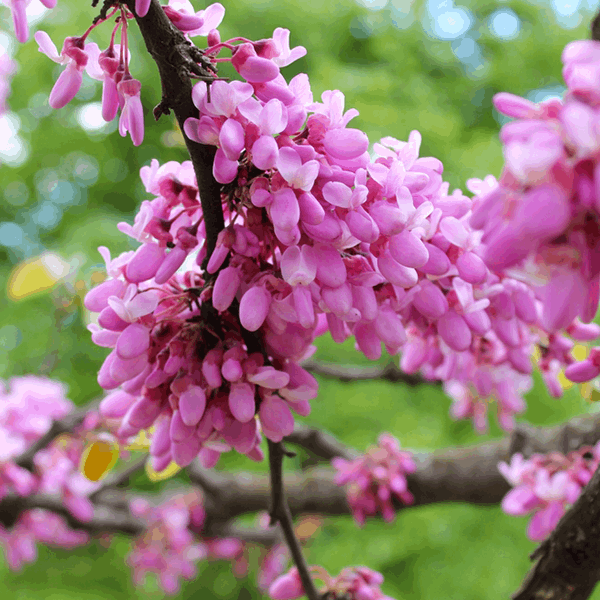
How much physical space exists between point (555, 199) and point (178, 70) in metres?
0.37

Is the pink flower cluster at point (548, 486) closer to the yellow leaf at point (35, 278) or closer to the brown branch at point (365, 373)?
the brown branch at point (365, 373)

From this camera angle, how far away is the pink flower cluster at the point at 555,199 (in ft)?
1.13

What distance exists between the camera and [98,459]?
1.20 m

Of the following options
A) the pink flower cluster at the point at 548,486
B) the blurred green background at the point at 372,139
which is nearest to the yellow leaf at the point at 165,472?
the pink flower cluster at the point at 548,486

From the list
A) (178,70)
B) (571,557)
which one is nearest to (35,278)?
(178,70)

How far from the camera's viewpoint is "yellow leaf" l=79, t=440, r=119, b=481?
3.92ft

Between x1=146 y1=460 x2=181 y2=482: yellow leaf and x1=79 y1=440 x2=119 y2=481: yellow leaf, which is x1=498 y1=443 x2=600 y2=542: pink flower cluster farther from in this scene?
x1=79 y1=440 x2=119 y2=481: yellow leaf

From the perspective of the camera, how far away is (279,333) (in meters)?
0.65

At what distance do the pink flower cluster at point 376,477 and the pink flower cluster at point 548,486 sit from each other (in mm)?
562

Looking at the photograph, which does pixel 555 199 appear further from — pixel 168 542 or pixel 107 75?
pixel 168 542

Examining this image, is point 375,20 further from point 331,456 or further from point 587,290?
point 587,290

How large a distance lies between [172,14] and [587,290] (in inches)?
17.9

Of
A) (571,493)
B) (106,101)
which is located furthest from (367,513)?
(106,101)

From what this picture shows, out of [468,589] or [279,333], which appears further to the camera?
[468,589]
